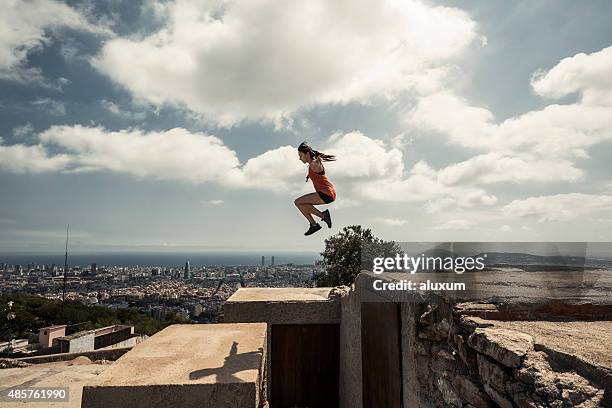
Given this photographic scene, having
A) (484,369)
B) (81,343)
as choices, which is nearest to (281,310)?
(484,369)

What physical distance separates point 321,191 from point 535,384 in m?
4.33

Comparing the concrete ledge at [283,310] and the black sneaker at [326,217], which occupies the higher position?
the black sneaker at [326,217]

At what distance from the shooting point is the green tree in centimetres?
2159

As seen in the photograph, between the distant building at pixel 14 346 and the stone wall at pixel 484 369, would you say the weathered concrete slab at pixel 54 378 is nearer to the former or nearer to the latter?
the stone wall at pixel 484 369

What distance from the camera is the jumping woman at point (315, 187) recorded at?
6.02 m

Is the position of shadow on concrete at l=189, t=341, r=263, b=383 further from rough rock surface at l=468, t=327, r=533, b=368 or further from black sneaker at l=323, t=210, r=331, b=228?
black sneaker at l=323, t=210, r=331, b=228

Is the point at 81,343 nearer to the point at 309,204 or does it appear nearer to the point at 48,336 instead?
the point at 48,336

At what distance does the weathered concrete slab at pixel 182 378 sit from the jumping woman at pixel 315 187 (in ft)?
10.1

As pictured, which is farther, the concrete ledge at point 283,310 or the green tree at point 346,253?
the green tree at point 346,253

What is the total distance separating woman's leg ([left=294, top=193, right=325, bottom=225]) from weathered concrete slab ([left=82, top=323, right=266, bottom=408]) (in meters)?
3.07

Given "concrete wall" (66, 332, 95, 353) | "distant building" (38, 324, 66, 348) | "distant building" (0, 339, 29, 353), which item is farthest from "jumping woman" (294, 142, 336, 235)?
"distant building" (0, 339, 29, 353)

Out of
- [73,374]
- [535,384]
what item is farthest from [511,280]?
[73,374]

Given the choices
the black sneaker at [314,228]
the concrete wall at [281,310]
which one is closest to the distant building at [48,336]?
the concrete wall at [281,310]

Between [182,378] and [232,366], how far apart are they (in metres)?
0.45
